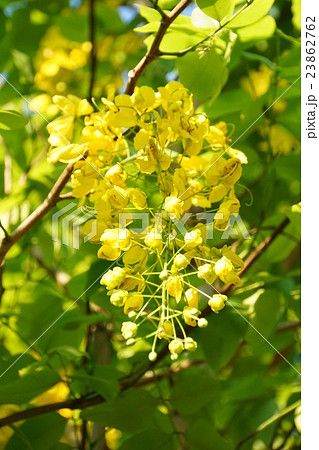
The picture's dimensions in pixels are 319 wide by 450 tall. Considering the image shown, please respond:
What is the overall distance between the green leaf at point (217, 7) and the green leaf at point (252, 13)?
1.2 inches

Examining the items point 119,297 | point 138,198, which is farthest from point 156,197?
point 119,297

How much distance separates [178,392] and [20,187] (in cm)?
42

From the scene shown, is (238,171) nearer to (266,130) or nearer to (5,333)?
(266,130)

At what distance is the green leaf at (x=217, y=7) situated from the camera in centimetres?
70

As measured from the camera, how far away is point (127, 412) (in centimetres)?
82

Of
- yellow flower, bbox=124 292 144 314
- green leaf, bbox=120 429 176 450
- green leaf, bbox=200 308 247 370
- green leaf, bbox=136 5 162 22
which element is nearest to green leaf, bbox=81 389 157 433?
green leaf, bbox=120 429 176 450

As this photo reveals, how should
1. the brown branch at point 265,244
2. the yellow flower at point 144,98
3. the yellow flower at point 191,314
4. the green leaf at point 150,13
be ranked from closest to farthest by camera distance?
1. the yellow flower at point 191,314
2. the yellow flower at point 144,98
3. the green leaf at point 150,13
4. the brown branch at point 265,244

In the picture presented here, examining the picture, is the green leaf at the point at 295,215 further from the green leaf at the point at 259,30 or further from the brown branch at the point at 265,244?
the green leaf at the point at 259,30

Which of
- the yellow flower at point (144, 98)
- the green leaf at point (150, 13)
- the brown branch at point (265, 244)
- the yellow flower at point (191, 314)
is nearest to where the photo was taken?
the yellow flower at point (191, 314)

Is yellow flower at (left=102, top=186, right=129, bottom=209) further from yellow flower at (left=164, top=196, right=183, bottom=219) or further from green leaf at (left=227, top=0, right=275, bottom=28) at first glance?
green leaf at (left=227, top=0, right=275, bottom=28)

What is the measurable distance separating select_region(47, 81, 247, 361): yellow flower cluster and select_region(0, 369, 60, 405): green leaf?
0.16 m

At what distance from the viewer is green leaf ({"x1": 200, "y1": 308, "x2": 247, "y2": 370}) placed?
943 mm

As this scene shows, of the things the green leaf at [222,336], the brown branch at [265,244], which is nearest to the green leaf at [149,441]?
the green leaf at [222,336]

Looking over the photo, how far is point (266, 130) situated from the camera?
1.02m
